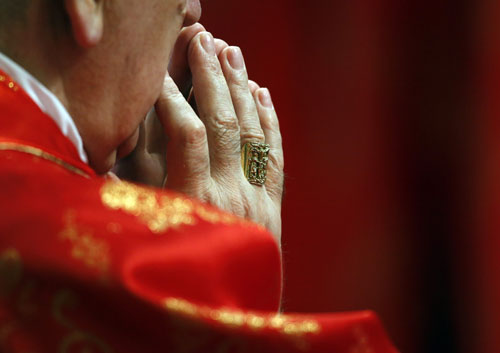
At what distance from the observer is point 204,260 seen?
61 centimetres

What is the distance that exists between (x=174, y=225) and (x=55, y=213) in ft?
0.30

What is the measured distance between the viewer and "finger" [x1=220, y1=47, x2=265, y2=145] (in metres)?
1.19

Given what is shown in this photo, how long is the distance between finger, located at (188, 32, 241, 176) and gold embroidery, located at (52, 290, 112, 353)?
59 centimetres

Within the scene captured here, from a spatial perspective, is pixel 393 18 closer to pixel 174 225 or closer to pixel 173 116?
pixel 173 116

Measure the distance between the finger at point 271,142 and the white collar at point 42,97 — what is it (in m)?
0.51

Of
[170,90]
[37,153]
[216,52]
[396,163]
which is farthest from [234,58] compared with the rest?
[396,163]

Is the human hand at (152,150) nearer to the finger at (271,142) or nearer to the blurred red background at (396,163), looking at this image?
the finger at (271,142)

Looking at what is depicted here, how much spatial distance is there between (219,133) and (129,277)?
23.1 inches

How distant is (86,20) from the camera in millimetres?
739

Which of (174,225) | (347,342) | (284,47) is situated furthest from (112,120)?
(284,47)

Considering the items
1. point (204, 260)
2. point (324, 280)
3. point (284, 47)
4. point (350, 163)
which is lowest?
point (324, 280)

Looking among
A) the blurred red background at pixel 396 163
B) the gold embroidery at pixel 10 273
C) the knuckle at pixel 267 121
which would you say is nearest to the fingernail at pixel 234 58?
the knuckle at pixel 267 121

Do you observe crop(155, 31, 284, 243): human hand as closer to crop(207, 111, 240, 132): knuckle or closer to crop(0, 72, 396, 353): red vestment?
crop(207, 111, 240, 132): knuckle

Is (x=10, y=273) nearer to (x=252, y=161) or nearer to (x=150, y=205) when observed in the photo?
(x=150, y=205)
